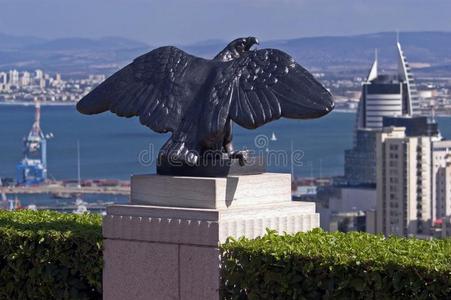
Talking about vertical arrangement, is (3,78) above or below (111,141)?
above

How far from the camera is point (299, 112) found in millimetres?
4383

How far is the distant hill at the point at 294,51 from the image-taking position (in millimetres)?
106594

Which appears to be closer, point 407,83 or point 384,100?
point 407,83

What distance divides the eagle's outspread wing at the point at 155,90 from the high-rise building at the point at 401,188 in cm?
5107

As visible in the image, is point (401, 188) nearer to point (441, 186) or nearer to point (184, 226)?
point (441, 186)

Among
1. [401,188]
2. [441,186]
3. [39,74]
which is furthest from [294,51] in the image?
[401,188]

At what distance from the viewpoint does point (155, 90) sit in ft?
15.5

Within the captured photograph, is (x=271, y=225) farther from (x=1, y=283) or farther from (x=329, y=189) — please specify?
(x=329, y=189)

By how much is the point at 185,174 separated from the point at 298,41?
101298mm

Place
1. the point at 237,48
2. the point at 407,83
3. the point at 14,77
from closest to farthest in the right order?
the point at 237,48, the point at 407,83, the point at 14,77

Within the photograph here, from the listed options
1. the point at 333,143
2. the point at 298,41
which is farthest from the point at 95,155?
the point at 333,143

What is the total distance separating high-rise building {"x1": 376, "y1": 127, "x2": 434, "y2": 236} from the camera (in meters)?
56.6

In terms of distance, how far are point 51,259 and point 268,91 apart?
121cm

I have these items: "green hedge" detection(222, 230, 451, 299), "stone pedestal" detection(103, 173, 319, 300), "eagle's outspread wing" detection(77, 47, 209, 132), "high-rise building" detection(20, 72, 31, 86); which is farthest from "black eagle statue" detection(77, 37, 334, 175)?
"high-rise building" detection(20, 72, 31, 86)
